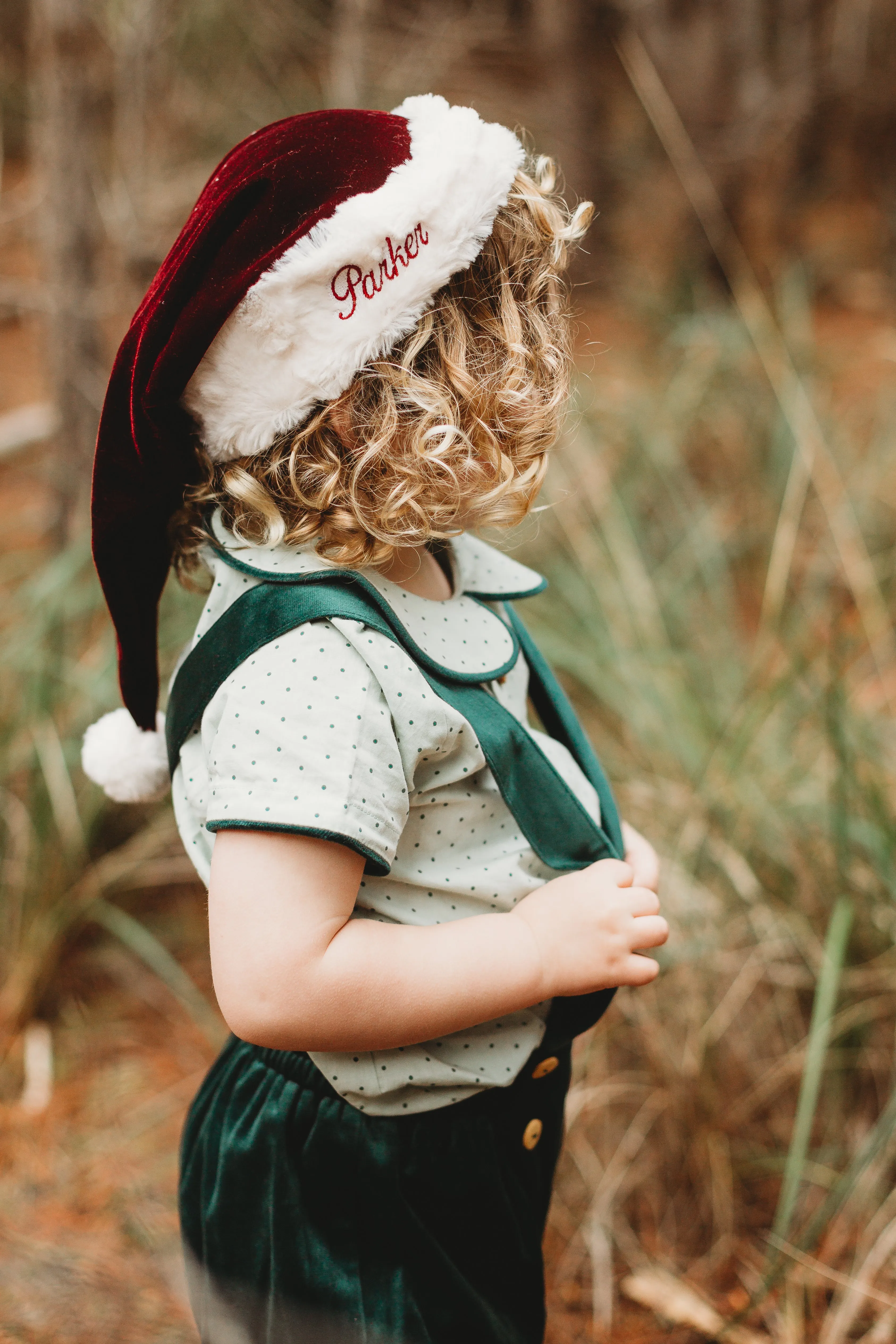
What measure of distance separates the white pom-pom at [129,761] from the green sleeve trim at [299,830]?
0.85 ft

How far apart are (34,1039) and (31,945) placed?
0.63 ft

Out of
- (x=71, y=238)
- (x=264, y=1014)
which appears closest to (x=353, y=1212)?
(x=264, y=1014)

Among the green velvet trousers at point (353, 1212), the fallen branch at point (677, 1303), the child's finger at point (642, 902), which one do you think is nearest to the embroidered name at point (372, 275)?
the child's finger at point (642, 902)

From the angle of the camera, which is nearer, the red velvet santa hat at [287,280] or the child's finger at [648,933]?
the red velvet santa hat at [287,280]

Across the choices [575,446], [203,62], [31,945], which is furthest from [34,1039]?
[203,62]

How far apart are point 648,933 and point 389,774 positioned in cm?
29

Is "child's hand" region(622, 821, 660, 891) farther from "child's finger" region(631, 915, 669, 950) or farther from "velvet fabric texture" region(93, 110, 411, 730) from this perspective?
"velvet fabric texture" region(93, 110, 411, 730)

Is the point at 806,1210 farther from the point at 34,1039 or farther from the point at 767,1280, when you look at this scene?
the point at 34,1039

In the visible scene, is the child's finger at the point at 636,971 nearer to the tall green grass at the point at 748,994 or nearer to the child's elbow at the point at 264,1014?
the child's elbow at the point at 264,1014

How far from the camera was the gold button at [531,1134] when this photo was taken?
1.00m

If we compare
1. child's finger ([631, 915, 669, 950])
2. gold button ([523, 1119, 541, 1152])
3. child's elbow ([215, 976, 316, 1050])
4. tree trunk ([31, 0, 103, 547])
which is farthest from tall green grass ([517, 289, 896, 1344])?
tree trunk ([31, 0, 103, 547])

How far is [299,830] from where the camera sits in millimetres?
707

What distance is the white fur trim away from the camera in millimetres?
750

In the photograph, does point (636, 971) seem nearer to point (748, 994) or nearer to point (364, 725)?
point (364, 725)
